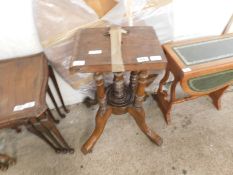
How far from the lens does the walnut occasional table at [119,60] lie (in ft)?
2.64

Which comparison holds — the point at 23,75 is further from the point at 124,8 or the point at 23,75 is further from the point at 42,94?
the point at 124,8

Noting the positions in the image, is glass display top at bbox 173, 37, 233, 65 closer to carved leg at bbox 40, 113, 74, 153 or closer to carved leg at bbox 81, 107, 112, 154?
carved leg at bbox 81, 107, 112, 154

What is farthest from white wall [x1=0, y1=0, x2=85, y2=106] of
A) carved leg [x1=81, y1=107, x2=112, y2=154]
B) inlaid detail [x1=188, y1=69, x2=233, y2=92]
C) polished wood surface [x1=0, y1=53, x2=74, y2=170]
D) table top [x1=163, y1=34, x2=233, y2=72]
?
inlaid detail [x1=188, y1=69, x2=233, y2=92]

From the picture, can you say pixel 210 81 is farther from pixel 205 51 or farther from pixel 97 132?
pixel 97 132

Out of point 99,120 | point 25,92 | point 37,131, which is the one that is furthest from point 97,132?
point 25,92

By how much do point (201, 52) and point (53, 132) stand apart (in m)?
0.95

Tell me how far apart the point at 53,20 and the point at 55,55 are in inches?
7.7

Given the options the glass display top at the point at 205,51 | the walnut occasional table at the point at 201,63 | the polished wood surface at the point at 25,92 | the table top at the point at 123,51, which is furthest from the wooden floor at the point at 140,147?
the table top at the point at 123,51

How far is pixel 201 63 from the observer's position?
41.4 inches

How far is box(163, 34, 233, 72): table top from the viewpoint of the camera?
1049mm

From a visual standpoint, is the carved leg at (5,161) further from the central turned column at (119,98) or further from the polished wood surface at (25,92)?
the central turned column at (119,98)

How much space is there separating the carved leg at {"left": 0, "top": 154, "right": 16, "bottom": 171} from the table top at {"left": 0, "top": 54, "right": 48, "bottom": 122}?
0.47 metres

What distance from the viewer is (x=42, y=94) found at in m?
0.91

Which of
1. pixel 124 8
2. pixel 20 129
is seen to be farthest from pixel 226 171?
pixel 20 129
